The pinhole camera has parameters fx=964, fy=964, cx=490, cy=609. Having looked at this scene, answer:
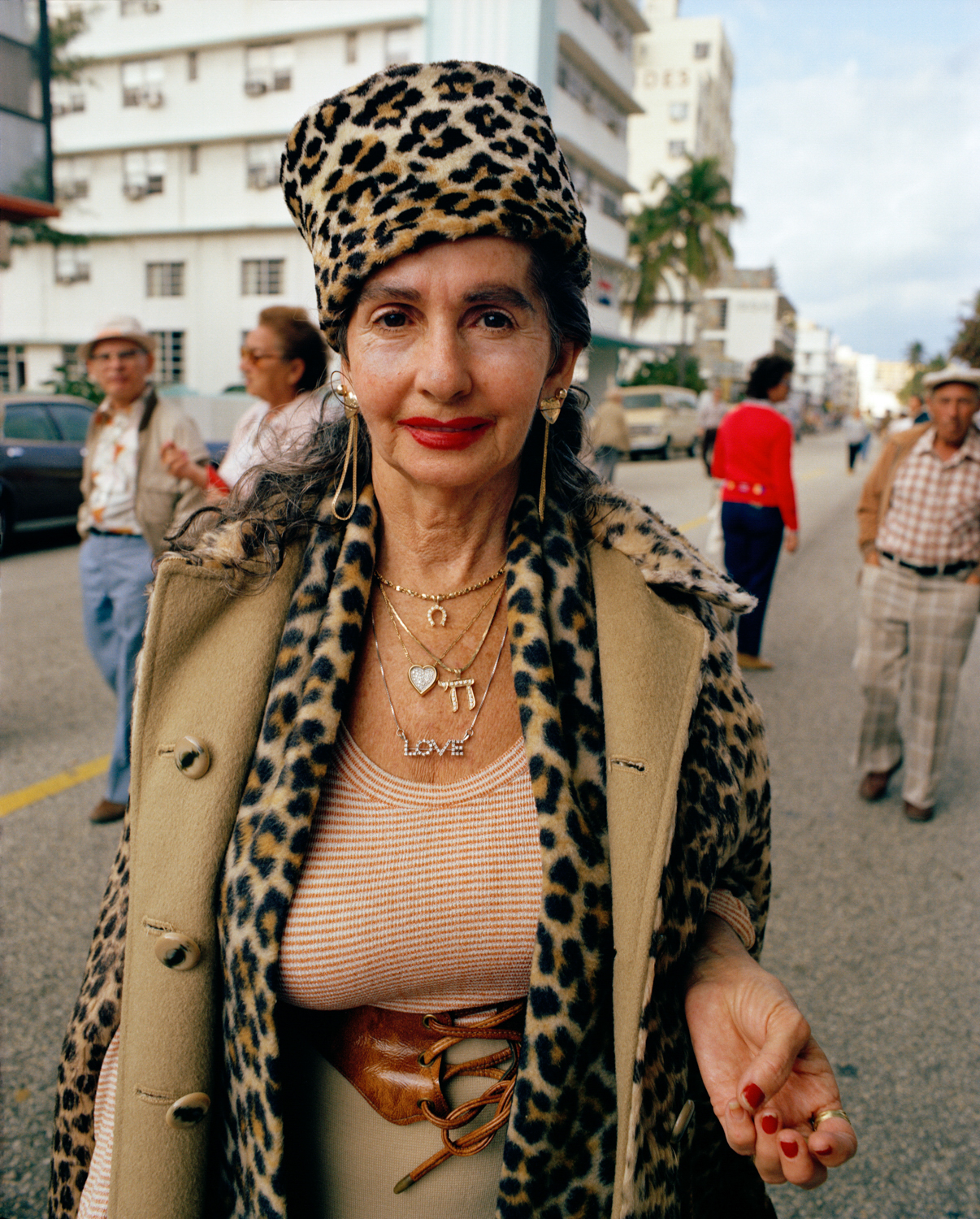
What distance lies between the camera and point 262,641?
1.57 metres

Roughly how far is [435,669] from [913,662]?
4022 millimetres

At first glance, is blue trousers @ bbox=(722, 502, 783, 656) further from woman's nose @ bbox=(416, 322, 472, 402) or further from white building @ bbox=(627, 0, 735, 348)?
white building @ bbox=(627, 0, 735, 348)

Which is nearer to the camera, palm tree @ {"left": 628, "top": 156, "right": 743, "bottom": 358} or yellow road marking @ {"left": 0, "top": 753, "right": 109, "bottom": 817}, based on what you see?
yellow road marking @ {"left": 0, "top": 753, "right": 109, "bottom": 817}

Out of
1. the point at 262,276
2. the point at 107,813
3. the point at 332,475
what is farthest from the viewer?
the point at 262,276

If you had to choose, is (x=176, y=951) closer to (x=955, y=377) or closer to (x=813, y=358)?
(x=955, y=377)

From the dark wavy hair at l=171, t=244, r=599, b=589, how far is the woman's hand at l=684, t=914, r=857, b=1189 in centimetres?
82

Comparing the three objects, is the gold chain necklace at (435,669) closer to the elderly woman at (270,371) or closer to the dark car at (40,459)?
the elderly woman at (270,371)

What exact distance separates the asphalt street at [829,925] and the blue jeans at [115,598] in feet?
2.18

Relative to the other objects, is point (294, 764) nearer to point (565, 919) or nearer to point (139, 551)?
point (565, 919)

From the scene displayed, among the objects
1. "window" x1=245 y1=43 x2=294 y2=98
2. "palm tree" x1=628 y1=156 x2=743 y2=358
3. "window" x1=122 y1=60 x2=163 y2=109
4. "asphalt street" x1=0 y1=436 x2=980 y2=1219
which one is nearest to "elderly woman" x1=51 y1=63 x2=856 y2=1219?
"asphalt street" x1=0 y1=436 x2=980 y2=1219

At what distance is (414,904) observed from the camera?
1406mm

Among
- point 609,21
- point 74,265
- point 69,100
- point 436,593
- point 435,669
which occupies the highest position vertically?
point 609,21

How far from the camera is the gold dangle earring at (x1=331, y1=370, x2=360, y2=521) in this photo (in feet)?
5.58

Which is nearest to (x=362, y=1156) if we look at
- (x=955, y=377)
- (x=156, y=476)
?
(x=156, y=476)
